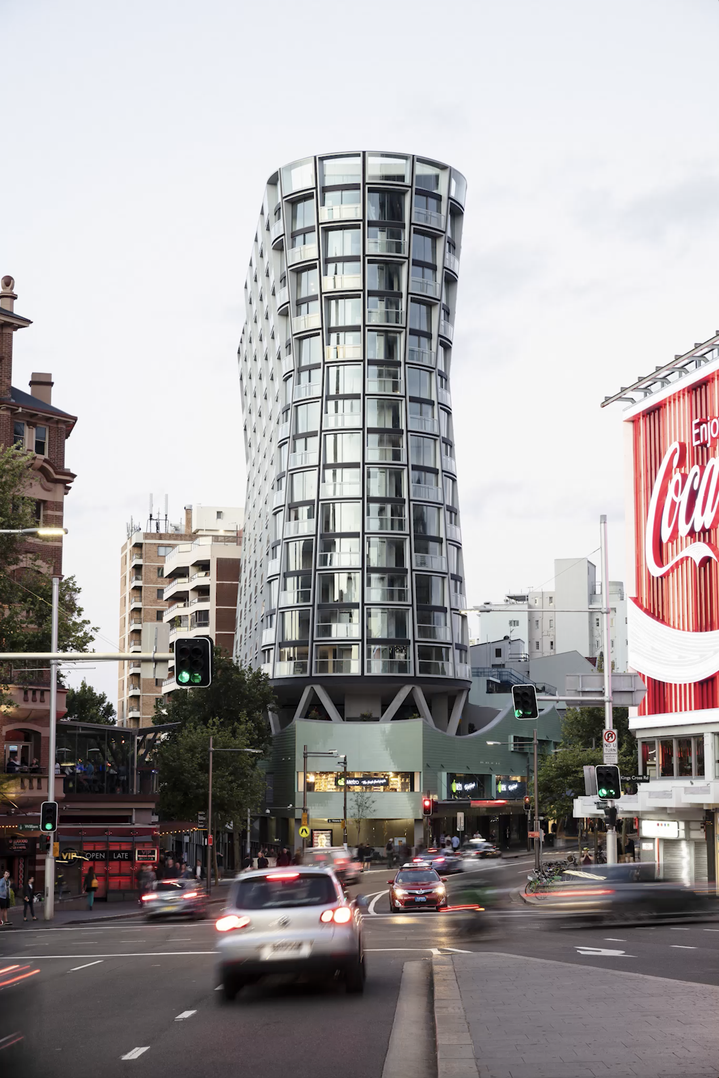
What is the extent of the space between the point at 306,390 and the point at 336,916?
291 ft

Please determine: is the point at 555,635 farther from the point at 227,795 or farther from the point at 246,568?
the point at 227,795

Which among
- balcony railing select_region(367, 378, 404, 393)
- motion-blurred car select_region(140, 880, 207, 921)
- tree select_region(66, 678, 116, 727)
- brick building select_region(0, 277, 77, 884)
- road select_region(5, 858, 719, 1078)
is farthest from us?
tree select_region(66, 678, 116, 727)

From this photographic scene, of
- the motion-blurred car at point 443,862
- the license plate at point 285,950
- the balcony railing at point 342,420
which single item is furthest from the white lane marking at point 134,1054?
the balcony railing at point 342,420

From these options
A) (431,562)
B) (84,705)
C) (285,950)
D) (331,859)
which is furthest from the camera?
(84,705)

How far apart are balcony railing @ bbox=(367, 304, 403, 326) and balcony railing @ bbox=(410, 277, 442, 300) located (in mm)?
2114

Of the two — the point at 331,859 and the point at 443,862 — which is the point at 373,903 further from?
the point at 443,862

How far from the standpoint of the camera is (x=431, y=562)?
9919cm

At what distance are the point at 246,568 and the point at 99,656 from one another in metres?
101

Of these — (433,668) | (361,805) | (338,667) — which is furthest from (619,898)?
(433,668)

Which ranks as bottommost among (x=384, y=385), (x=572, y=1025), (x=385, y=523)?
(x=572, y=1025)

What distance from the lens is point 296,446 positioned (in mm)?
102375

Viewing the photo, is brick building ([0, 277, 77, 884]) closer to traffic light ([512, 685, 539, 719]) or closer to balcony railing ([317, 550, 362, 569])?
traffic light ([512, 685, 539, 719])

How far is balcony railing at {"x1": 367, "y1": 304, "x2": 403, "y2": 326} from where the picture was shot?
101m

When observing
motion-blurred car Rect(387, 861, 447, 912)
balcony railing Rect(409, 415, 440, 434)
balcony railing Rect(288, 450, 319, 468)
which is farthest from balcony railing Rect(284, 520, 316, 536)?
motion-blurred car Rect(387, 861, 447, 912)
